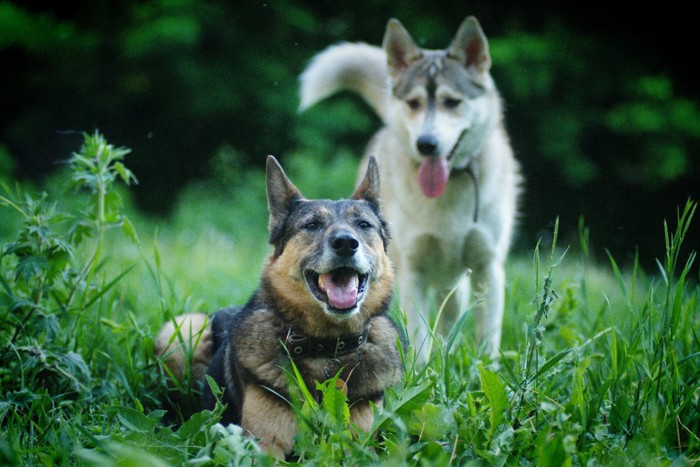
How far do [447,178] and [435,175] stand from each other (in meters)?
0.09

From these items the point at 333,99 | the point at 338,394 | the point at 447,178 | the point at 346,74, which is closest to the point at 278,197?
the point at 338,394

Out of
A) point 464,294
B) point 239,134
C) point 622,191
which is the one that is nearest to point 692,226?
point 622,191

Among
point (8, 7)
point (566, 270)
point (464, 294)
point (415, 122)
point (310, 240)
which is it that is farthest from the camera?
point (8, 7)

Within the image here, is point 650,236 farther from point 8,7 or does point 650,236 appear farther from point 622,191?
point 8,7

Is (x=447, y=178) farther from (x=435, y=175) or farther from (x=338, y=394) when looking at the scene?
(x=338, y=394)

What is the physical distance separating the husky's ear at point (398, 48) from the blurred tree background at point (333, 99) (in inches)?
189

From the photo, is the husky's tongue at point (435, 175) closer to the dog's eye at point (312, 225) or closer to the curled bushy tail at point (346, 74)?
the curled bushy tail at point (346, 74)

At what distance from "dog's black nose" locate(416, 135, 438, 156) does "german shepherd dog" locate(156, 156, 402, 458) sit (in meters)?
1.07

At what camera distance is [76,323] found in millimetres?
3236

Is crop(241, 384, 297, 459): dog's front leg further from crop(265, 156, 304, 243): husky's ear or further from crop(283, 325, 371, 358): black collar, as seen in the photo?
crop(265, 156, 304, 243): husky's ear

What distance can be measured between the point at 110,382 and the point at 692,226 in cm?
706

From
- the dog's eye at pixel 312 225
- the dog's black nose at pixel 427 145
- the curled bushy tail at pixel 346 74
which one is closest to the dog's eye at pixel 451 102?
the dog's black nose at pixel 427 145

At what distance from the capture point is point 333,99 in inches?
407

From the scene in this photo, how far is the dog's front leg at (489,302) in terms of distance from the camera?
3.99 meters
